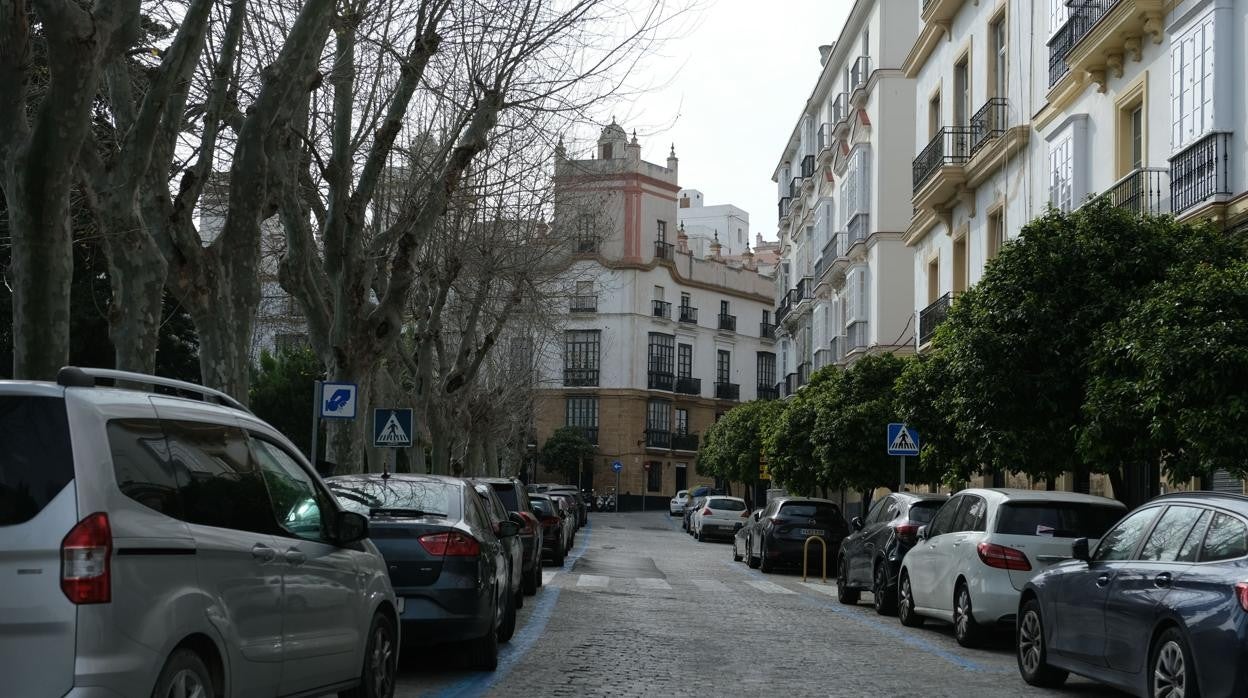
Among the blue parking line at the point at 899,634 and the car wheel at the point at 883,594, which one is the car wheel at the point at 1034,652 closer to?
Result: the blue parking line at the point at 899,634

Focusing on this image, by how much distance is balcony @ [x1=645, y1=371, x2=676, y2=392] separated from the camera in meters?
90.4

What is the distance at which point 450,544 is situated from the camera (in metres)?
10.9

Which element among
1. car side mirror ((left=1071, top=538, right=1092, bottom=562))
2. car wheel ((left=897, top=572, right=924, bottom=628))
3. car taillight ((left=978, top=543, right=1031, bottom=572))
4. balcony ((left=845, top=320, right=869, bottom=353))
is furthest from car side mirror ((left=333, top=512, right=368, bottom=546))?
balcony ((left=845, top=320, right=869, bottom=353))

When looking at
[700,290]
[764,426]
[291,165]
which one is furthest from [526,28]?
[700,290]

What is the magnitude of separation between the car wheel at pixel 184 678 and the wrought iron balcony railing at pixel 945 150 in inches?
1060

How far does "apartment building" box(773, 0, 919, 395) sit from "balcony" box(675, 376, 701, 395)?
31.7m

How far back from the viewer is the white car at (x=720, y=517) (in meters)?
47.9

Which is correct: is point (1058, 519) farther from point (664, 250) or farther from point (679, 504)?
point (664, 250)

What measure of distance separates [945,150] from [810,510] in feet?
30.3

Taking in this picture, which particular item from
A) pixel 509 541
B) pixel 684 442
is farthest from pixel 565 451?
pixel 509 541

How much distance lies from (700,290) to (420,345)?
61.3 meters

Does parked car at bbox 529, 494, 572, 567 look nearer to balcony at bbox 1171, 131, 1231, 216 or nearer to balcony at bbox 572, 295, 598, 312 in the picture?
balcony at bbox 1171, 131, 1231, 216

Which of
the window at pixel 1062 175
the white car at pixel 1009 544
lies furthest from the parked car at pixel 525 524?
the window at pixel 1062 175

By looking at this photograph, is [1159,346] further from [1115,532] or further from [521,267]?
[521,267]
